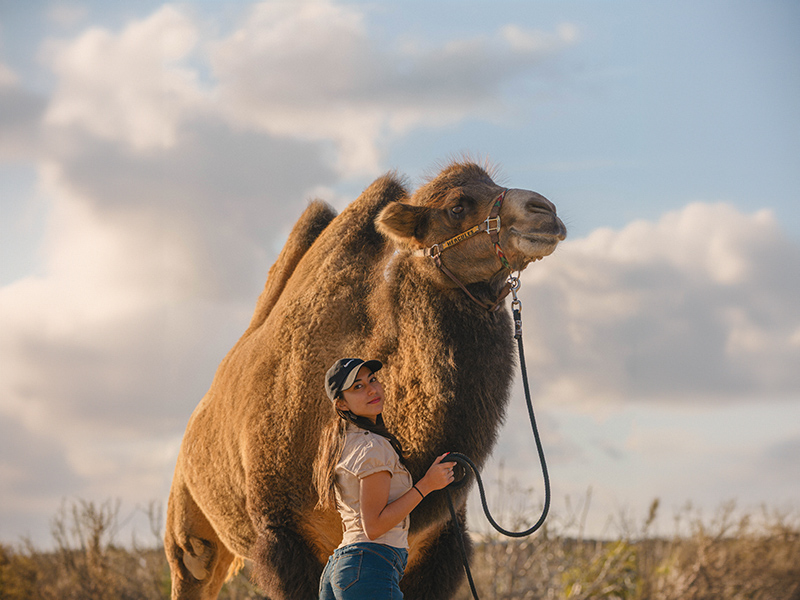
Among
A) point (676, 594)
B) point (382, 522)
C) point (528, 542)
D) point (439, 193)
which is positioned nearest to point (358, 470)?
point (382, 522)

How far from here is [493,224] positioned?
513 cm

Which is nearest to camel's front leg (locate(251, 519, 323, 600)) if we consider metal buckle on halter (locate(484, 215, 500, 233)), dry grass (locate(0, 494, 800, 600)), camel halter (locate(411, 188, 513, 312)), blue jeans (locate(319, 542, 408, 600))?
blue jeans (locate(319, 542, 408, 600))

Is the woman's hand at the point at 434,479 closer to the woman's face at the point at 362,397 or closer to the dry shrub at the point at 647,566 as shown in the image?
the woman's face at the point at 362,397

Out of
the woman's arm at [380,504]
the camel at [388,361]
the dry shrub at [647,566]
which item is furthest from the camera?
the dry shrub at [647,566]

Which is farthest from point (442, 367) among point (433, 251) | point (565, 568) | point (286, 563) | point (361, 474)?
point (565, 568)

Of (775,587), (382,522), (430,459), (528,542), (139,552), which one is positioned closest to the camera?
(382,522)

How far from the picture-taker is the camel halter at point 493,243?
16.8 ft

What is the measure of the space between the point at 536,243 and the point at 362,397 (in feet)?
5.10

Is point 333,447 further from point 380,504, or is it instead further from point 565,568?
point 565,568

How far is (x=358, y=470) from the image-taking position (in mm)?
3893

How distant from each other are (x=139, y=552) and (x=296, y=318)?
13.8 meters

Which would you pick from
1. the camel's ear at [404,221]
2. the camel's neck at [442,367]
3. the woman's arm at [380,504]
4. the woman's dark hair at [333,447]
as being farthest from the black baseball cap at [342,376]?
the camel's ear at [404,221]

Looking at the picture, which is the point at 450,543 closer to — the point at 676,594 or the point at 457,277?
the point at 457,277

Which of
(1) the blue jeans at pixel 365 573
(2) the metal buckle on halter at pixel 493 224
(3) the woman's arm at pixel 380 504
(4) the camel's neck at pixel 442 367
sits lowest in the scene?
(1) the blue jeans at pixel 365 573
